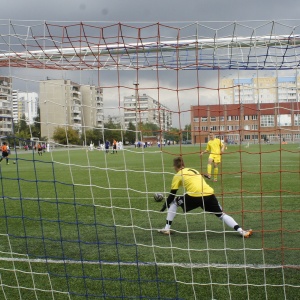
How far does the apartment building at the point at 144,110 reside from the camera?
17.4 feet

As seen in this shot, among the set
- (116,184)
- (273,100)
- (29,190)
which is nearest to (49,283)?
(273,100)

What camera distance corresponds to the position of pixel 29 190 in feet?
46.2

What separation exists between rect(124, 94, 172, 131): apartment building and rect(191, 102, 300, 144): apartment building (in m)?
0.38

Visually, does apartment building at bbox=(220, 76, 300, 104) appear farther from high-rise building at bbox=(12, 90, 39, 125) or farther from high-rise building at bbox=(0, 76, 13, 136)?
high-rise building at bbox=(0, 76, 13, 136)

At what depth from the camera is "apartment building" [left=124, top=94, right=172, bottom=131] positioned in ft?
17.4

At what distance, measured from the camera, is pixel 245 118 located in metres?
6.10

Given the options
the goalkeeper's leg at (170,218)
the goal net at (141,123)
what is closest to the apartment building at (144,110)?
the goal net at (141,123)

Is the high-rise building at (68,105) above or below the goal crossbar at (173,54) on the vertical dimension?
below

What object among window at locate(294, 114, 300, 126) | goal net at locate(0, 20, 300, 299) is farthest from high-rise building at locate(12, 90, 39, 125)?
window at locate(294, 114, 300, 126)

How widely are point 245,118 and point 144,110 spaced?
1.55 metres

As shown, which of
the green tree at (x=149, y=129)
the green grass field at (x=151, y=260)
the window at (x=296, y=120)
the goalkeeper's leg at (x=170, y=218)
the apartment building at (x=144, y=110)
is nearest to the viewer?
the green grass field at (x=151, y=260)

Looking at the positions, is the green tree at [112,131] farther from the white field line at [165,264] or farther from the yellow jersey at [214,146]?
the yellow jersey at [214,146]

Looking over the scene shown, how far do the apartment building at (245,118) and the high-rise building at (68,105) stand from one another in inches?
46.8

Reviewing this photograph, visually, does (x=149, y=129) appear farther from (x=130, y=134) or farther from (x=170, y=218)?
(x=170, y=218)
